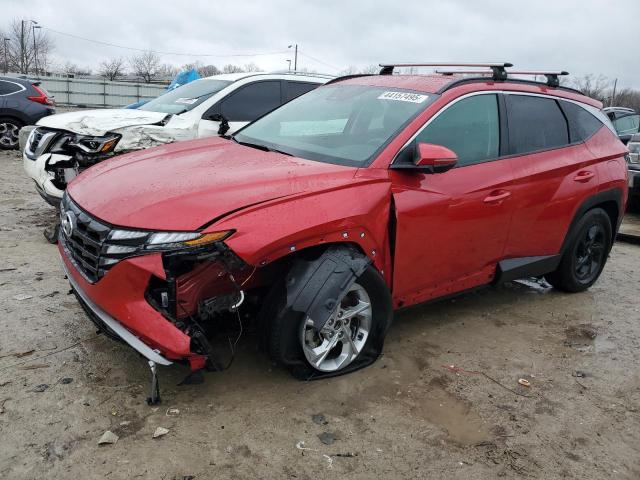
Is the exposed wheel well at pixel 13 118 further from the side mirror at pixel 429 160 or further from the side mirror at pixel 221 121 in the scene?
the side mirror at pixel 429 160

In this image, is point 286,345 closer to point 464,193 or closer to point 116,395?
point 116,395

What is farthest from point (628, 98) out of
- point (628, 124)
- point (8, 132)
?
point (8, 132)

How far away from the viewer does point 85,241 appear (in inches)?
116

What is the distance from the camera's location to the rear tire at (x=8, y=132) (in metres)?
11.6

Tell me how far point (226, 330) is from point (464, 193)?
1.73m

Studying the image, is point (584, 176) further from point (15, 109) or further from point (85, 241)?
point (15, 109)

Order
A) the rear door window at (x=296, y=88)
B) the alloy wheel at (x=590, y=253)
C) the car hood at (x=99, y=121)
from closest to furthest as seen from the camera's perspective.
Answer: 1. the alloy wheel at (x=590, y=253)
2. the car hood at (x=99, y=121)
3. the rear door window at (x=296, y=88)

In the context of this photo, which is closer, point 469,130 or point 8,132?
point 469,130

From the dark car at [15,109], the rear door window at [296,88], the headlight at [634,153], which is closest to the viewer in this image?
the rear door window at [296,88]

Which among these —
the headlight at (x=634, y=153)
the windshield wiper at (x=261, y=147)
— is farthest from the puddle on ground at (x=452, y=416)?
the headlight at (x=634, y=153)

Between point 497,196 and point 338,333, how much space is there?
151 centimetres

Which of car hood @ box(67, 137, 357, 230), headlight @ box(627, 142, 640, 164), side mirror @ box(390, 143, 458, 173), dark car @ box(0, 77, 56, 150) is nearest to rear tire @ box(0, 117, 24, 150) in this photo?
dark car @ box(0, 77, 56, 150)

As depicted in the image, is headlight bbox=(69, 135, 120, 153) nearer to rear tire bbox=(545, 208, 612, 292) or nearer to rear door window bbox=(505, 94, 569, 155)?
rear door window bbox=(505, 94, 569, 155)

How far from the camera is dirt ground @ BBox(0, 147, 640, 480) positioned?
263 centimetres
